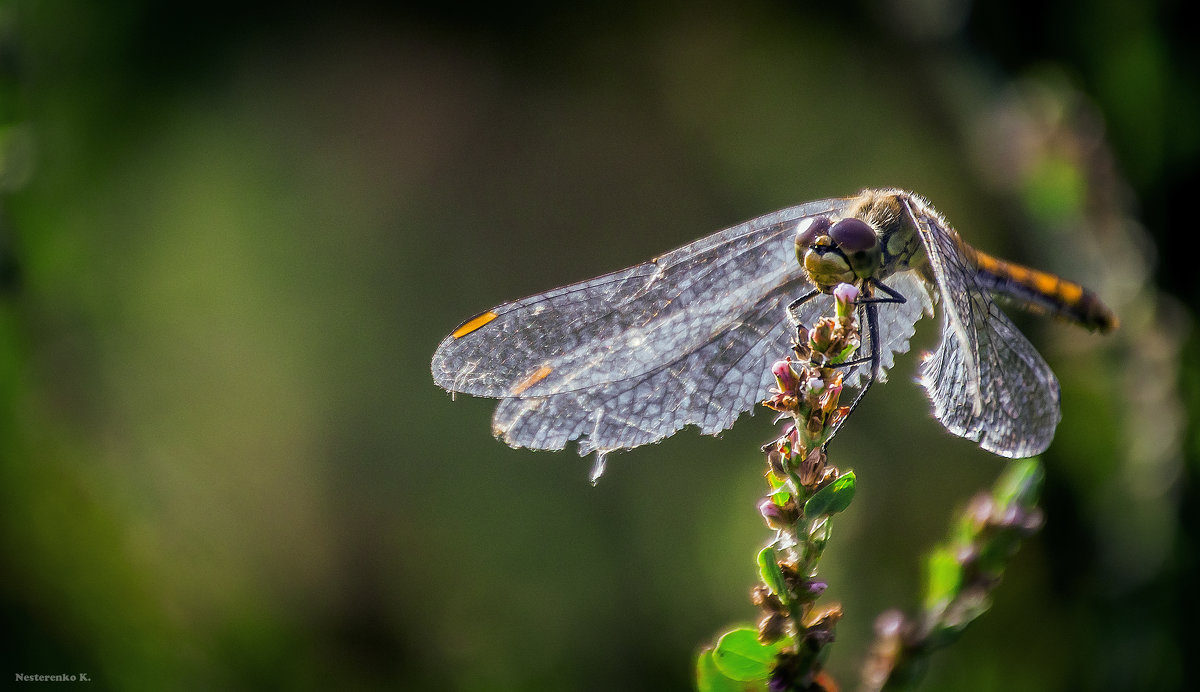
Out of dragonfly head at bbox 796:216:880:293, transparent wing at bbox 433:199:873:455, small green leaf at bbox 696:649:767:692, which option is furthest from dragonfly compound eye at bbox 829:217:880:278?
small green leaf at bbox 696:649:767:692

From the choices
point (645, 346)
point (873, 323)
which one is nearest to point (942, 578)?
point (873, 323)

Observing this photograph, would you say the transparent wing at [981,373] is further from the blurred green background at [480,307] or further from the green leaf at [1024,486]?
the blurred green background at [480,307]

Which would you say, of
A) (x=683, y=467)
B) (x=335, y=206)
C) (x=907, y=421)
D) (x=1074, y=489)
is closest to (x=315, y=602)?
(x=683, y=467)

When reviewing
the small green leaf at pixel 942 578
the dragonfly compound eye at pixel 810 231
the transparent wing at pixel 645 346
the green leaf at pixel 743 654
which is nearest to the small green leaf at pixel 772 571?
the green leaf at pixel 743 654

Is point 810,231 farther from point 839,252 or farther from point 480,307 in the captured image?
point 480,307

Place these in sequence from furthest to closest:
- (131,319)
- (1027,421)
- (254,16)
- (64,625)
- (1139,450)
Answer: (254,16)
(131,319)
(64,625)
(1139,450)
(1027,421)

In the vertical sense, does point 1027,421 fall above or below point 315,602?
above

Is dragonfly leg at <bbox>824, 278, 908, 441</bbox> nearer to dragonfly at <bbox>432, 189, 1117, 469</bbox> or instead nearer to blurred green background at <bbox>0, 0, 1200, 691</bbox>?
dragonfly at <bbox>432, 189, 1117, 469</bbox>

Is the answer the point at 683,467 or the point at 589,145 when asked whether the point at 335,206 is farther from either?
the point at 683,467
